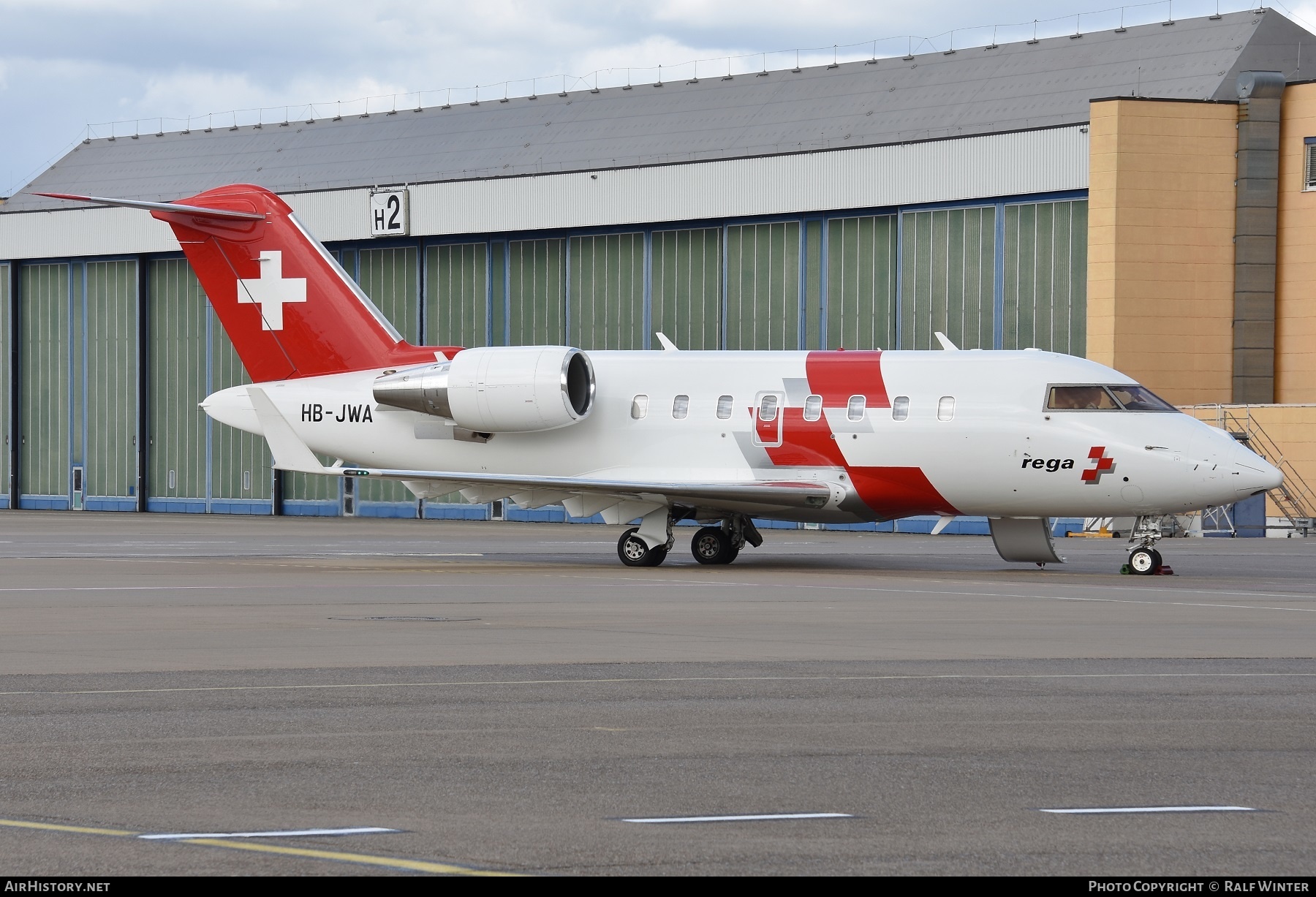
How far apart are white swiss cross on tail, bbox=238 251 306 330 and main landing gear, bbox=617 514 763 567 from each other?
7655 mm

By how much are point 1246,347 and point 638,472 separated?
80.2 feet

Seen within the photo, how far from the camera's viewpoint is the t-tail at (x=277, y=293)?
3191cm

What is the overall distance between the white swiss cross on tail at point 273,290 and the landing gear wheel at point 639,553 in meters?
7.92

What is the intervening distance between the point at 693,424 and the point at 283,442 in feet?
22.6

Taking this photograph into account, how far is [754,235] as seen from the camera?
52.5 meters

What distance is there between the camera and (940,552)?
35844mm

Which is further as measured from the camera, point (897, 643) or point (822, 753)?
point (897, 643)

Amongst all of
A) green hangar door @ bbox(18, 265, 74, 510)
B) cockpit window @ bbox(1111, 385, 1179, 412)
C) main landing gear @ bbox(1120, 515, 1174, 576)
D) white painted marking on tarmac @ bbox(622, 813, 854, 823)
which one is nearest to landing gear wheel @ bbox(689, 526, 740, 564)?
main landing gear @ bbox(1120, 515, 1174, 576)

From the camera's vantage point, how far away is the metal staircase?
149ft

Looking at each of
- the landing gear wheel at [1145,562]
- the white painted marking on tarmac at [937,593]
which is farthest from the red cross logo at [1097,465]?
the white painted marking on tarmac at [937,593]

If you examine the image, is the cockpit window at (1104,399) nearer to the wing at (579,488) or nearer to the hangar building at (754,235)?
the wing at (579,488)

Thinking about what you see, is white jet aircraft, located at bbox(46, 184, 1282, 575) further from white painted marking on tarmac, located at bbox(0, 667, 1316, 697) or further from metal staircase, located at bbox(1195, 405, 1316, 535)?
metal staircase, located at bbox(1195, 405, 1316, 535)

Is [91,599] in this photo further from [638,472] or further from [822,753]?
[822,753]
